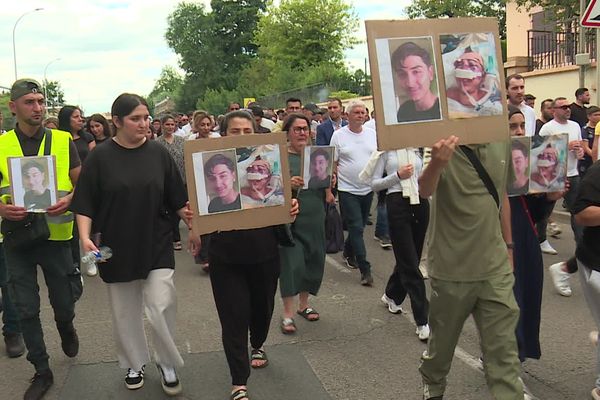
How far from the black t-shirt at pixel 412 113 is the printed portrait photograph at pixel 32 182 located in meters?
2.67

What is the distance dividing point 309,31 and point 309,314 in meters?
41.8

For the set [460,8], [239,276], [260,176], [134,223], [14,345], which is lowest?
[14,345]

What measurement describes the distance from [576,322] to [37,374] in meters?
4.43

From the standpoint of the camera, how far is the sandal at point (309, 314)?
19.8 ft

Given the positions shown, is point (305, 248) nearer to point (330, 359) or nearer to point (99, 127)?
point (330, 359)

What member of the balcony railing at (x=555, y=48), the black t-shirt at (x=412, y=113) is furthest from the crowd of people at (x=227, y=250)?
the balcony railing at (x=555, y=48)

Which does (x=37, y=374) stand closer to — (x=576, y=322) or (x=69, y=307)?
(x=69, y=307)

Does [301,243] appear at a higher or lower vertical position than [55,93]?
lower

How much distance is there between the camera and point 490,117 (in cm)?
306

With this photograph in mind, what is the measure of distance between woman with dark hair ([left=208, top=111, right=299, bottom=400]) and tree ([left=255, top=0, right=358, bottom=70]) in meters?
42.0

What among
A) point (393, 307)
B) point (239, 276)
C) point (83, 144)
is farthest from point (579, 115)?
point (239, 276)

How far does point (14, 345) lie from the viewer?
17.6 ft

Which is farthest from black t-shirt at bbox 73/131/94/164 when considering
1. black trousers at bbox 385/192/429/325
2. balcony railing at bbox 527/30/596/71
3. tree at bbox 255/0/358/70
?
tree at bbox 255/0/358/70

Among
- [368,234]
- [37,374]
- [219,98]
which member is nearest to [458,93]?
[37,374]
